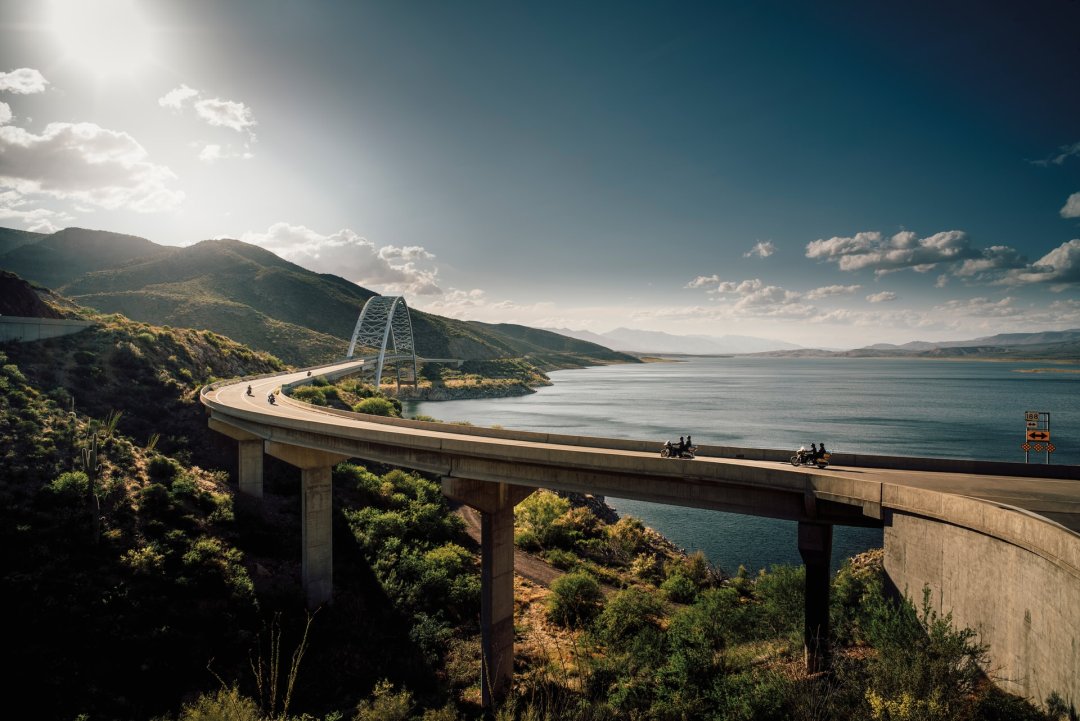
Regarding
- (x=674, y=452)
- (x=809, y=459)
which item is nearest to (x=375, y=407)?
(x=674, y=452)

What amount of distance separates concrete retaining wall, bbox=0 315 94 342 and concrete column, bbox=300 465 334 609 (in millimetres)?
35967

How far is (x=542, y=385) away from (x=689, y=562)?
151340 millimetres

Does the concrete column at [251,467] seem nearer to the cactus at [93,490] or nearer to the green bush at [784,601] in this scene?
the cactus at [93,490]

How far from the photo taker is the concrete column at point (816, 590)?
48.0ft

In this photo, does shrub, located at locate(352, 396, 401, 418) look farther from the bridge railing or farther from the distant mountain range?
the distant mountain range

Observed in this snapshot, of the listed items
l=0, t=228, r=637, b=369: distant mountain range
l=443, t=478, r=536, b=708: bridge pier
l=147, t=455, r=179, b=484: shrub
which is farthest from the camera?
l=0, t=228, r=637, b=369: distant mountain range

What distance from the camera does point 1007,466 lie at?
16.4 m

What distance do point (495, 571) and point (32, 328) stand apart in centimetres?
4952

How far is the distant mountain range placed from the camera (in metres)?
120

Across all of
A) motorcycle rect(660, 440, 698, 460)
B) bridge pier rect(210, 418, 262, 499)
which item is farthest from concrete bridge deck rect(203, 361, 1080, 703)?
bridge pier rect(210, 418, 262, 499)

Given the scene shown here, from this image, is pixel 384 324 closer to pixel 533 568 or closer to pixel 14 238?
pixel 533 568

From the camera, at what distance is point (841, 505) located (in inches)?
552

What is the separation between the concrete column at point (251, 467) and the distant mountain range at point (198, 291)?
87.7 meters

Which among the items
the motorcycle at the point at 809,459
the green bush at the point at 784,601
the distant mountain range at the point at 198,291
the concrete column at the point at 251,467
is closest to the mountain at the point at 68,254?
the distant mountain range at the point at 198,291
